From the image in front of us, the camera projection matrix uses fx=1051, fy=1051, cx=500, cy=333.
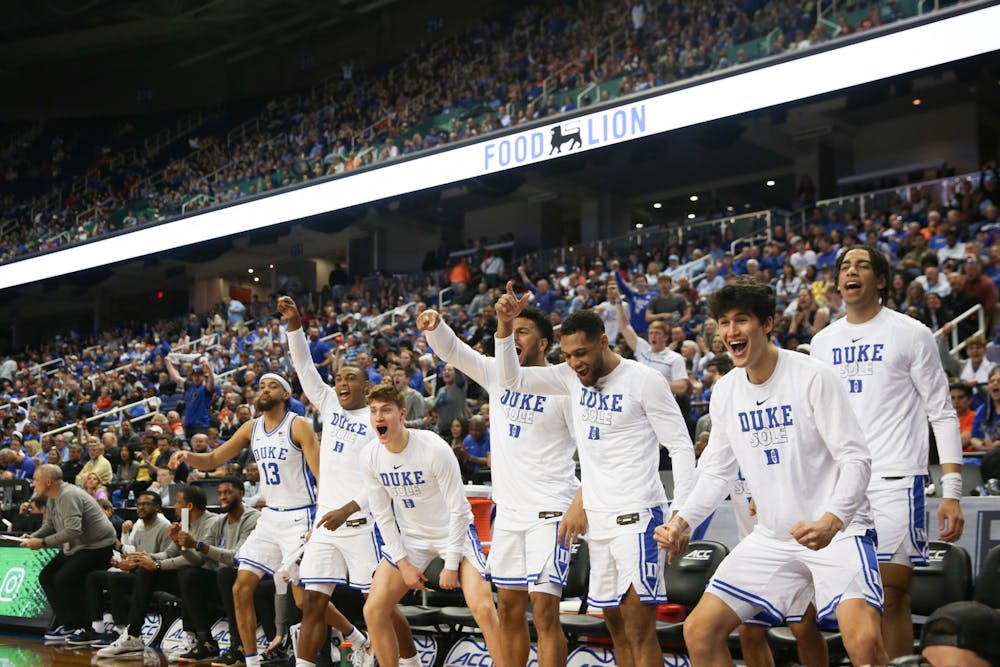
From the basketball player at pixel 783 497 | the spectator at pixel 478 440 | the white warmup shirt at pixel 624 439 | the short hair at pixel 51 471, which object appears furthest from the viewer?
the spectator at pixel 478 440

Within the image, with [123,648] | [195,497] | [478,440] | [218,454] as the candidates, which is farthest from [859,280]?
[123,648]

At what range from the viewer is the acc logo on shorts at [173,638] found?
30.1ft

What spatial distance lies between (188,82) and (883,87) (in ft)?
90.3

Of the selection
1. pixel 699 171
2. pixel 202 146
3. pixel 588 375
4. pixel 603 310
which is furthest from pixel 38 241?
pixel 588 375

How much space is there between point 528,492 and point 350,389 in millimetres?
1990

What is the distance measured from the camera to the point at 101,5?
32781 millimetres

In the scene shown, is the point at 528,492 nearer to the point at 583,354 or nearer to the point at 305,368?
the point at 583,354

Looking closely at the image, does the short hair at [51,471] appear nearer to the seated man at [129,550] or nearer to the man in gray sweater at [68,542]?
the man in gray sweater at [68,542]

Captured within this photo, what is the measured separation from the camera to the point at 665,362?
959 centimetres

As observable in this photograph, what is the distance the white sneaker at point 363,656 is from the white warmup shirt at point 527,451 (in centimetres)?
198

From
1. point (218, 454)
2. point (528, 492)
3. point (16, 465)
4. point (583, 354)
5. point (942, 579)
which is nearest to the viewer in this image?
point (583, 354)

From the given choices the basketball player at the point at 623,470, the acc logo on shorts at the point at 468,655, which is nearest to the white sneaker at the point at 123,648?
the acc logo on shorts at the point at 468,655

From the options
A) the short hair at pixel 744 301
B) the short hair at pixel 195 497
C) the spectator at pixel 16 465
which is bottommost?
the short hair at pixel 195 497

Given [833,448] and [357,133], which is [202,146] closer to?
[357,133]
